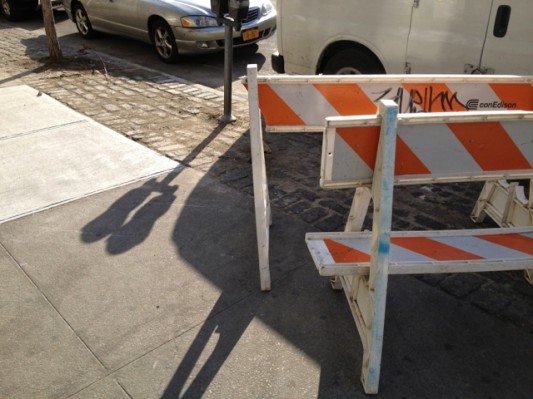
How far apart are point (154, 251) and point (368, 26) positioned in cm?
323

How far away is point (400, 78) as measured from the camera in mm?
3139

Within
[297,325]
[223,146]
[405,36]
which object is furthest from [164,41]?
[297,325]

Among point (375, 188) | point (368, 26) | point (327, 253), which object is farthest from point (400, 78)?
point (368, 26)

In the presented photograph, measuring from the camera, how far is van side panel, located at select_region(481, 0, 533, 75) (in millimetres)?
4156

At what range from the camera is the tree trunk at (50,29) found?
843 cm

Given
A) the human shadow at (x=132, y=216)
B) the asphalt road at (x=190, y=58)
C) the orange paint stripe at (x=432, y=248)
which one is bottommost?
the human shadow at (x=132, y=216)

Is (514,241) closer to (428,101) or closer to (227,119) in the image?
(428,101)

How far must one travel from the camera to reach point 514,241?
9.11 ft

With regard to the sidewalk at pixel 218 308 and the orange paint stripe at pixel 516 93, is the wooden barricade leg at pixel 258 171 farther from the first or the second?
the orange paint stripe at pixel 516 93

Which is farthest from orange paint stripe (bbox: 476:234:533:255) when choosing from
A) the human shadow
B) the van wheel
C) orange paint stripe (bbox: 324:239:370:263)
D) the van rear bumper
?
the van rear bumper

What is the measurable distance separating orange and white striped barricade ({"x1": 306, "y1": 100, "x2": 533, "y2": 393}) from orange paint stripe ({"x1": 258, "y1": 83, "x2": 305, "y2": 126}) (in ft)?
2.81

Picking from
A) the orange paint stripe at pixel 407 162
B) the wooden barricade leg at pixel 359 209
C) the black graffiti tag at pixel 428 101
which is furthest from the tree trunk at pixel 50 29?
the orange paint stripe at pixel 407 162

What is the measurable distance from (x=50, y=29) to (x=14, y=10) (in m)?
5.72

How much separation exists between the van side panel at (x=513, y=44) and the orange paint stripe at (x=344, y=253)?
2.70 metres
